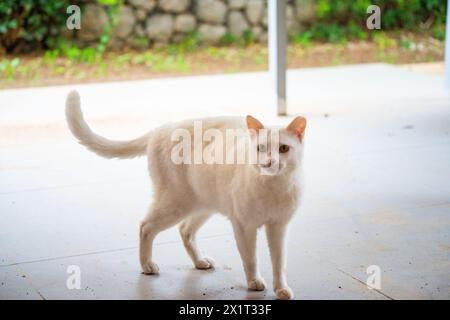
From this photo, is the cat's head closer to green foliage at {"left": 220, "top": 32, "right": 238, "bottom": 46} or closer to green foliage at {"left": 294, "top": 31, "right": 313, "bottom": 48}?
green foliage at {"left": 220, "top": 32, "right": 238, "bottom": 46}

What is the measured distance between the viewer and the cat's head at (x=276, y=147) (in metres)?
3.03

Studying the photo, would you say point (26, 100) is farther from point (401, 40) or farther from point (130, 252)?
point (401, 40)

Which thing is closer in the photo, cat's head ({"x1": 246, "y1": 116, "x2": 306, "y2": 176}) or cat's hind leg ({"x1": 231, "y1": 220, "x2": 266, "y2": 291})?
cat's head ({"x1": 246, "y1": 116, "x2": 306, "y2": 176})

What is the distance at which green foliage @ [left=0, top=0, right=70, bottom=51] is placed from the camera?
34.0 feet

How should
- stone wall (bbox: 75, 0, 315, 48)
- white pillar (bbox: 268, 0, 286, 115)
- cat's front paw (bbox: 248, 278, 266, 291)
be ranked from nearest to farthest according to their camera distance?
cat's front paw (bbox: 248, 278, 266, 291), white pillar (bbox: 268, 0, 286, 115), stone wall (bbox: 75, 0, 315, 48)

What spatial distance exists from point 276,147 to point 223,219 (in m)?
1.54

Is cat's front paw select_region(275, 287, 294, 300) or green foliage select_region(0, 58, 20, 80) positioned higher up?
green foliage select_region(0, 58, 20, 80)

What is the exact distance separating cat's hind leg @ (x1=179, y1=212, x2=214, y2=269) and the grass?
20.2 ft

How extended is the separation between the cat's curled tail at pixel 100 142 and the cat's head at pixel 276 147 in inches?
29.2

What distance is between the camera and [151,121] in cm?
719

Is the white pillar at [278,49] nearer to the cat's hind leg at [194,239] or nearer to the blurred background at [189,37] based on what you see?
the blurred background at [189,37]
